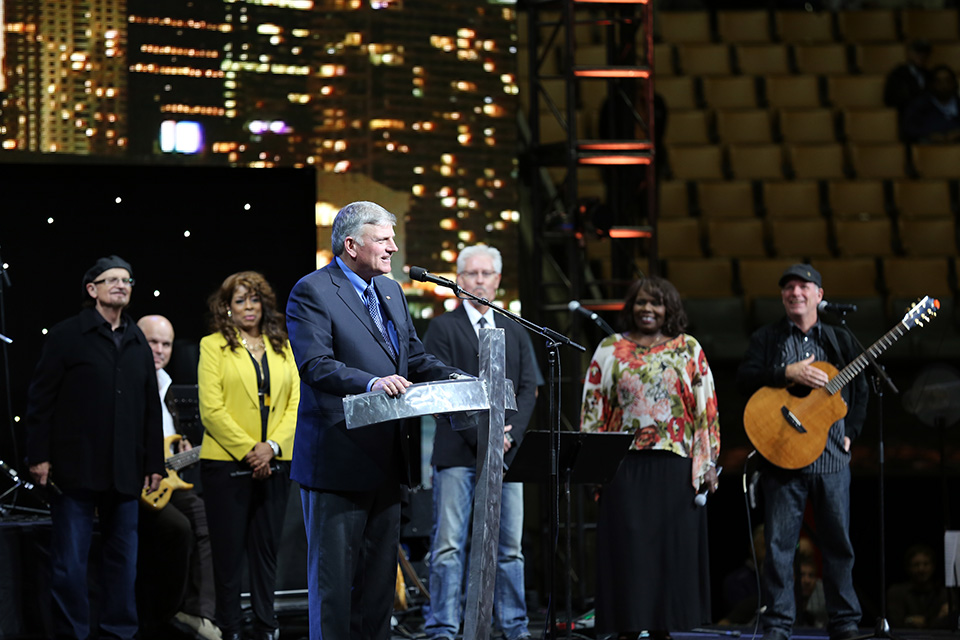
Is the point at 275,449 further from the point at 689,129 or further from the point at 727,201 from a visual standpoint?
the point at 689,129

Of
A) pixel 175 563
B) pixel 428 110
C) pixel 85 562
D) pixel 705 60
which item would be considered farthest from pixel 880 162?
pixel 85 562

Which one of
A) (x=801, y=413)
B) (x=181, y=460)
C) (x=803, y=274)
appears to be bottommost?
(x=181, y=460)

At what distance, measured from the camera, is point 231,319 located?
5867 millimetres

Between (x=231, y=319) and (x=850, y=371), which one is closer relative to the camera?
(x=850, y=371)

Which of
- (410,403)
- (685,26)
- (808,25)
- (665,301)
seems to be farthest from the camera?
(808,25)

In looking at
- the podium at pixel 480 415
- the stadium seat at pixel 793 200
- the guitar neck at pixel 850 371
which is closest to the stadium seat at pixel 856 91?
the stadium seat at pixel 793 200

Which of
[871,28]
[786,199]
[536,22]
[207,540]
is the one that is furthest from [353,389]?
[871,28]

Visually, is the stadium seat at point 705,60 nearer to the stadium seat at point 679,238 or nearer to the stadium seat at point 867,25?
the stadium seat at point 867,25

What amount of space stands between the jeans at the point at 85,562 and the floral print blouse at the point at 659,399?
210cm

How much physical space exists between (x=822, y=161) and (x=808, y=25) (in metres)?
1.93

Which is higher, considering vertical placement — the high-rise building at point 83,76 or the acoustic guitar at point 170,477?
the high-rise building at point 83,76

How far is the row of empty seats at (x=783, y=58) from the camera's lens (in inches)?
442

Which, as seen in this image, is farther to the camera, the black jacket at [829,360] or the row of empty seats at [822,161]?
the row of empty seats at [822,161]

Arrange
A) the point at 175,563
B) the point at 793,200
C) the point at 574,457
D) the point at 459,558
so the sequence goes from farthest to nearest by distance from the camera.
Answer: the point at 793,200, the point at 175,563, the point at 459,558, the point at 574,457
